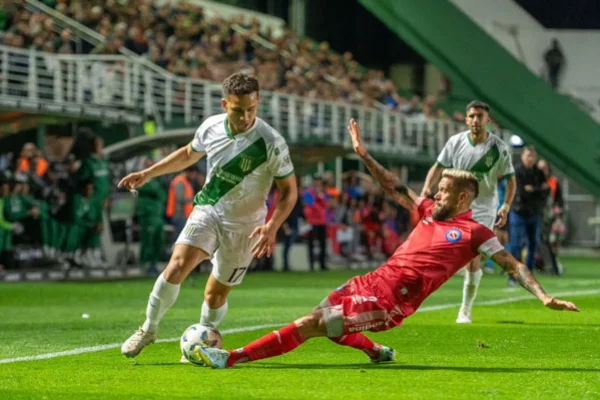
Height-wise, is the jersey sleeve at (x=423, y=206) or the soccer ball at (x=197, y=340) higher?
the jersey sleeve at (x=423, y=206)

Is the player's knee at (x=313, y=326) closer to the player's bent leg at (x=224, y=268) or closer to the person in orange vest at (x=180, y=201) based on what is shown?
the player's bent leg at (x=224, y=268)

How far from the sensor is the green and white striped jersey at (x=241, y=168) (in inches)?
392

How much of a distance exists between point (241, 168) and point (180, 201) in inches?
556

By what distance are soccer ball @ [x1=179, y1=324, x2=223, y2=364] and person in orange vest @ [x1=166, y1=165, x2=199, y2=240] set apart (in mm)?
14137

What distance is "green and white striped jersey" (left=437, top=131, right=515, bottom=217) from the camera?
14391mm

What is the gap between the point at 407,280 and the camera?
9.30m

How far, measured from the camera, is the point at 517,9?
4772cm

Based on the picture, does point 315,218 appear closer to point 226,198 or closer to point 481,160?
point 481,160

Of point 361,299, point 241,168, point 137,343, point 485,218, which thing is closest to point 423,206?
point 361,299

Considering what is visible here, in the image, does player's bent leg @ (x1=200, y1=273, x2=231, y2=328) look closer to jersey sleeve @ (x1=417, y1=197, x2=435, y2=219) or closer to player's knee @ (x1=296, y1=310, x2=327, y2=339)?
player's knee @ (x1=296, y1=310, x2=327, y2=339)

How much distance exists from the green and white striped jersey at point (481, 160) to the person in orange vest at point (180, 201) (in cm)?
1000

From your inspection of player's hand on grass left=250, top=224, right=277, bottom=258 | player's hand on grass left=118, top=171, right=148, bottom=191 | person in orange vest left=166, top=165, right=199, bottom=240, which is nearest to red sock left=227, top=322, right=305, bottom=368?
player's hand on grass left=250, top=224, right=277, bottom=258

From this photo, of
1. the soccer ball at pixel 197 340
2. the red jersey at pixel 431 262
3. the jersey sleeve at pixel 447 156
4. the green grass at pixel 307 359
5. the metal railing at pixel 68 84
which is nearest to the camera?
the green grass at pixel 307 359

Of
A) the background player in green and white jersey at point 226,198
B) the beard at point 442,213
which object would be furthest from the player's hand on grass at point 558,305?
the background player in green and white jersey at point 226,198
